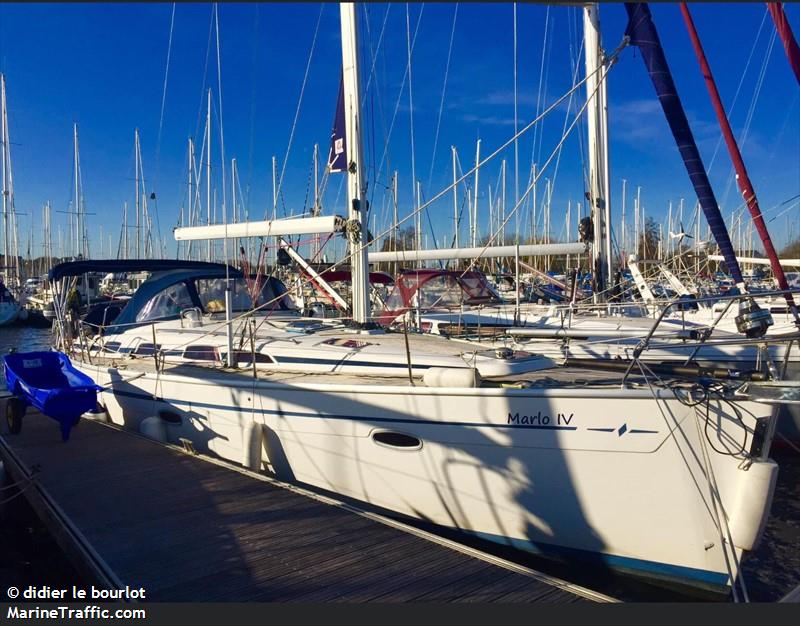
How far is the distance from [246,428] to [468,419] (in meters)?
2.75

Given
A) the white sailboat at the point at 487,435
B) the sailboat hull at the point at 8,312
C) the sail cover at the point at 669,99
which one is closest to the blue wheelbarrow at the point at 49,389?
the white sailboat at the point at 487,435

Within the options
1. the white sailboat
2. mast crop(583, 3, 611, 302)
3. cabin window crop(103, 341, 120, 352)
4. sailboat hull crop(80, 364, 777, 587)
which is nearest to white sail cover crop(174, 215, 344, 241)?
the white sailboat

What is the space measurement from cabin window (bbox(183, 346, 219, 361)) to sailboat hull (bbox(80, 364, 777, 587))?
163 cm

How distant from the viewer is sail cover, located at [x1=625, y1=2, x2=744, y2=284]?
6.62 m

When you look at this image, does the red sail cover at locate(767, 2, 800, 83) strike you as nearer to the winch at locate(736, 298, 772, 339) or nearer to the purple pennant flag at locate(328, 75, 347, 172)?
the winch at locate(736, 298, 772, 339)

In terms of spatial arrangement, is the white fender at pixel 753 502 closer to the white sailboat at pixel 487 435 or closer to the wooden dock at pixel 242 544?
the white sailboat at pixel 487 435

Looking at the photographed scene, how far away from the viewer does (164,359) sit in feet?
27.3

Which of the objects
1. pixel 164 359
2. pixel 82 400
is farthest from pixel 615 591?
pixel 82 400

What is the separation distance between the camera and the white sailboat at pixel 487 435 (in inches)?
187

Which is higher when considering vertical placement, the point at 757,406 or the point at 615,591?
the point at 757,406

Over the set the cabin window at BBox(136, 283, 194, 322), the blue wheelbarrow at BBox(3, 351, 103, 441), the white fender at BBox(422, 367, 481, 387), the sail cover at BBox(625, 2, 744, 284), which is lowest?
the blue wheelbarrow at BBox(3, 351, 103, 441)

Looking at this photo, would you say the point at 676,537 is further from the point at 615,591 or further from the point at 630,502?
the point at 615,591

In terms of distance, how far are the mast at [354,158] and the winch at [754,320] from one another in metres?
4.32

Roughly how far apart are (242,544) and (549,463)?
2640 millimetres
